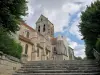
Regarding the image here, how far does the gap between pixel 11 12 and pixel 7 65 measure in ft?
11.8

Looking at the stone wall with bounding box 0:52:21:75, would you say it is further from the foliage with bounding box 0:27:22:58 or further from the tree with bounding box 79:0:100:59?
the tree with bounding box 79:0:100:59

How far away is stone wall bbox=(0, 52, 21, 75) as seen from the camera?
7.75 metres

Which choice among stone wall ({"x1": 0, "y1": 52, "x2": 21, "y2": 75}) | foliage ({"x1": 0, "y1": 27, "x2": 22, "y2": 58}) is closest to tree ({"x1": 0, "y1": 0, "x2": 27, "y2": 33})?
foliage ({"x1": 0, "y1": 27, "x2": 22, "y2": 58})

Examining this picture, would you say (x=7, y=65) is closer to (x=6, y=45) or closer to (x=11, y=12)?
(x=6, y=45)

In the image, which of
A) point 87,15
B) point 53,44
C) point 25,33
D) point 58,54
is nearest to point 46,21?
point 53,44

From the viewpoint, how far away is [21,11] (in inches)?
400

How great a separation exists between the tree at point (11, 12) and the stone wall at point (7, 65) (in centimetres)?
199

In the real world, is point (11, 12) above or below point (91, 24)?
below

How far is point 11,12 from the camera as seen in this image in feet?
31.7

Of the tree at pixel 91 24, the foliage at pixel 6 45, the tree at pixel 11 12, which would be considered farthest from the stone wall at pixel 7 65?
the tree at pixel 91 24

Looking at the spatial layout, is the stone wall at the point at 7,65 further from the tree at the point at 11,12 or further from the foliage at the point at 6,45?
the tree at the point at 11,12

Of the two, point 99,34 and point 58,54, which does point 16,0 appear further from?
point 58,54

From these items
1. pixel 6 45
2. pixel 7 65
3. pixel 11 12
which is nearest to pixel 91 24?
pixel 11 12

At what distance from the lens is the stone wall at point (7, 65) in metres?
7.75
